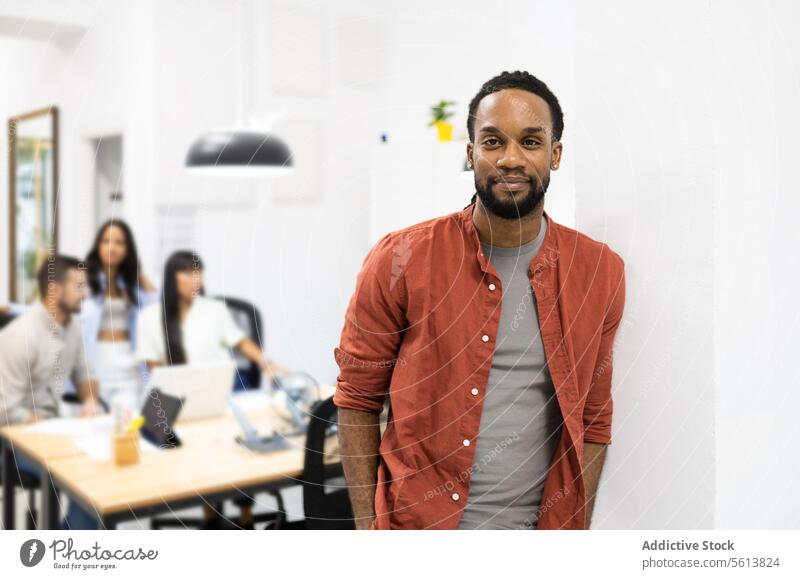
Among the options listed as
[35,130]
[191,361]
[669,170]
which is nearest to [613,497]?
[669,170]

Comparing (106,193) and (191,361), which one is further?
(191,361)

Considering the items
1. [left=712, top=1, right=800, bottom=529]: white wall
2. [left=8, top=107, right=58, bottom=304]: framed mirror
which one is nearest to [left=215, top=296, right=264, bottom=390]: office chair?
[left=8, top=107, right=58, bottom=304]: framed mirror

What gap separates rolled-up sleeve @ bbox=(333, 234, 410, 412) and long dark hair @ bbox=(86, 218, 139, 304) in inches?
10.5

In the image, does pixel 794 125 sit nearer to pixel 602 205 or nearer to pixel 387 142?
pixel 602 205

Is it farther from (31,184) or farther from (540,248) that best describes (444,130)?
(31,184)

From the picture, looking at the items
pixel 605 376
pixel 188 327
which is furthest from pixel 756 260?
pixel 188 327

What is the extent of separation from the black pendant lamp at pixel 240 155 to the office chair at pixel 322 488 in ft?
1.43

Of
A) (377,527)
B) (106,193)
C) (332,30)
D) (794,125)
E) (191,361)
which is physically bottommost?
(377,527)

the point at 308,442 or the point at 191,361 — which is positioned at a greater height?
the point at 191,361

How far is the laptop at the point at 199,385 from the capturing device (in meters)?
1.20

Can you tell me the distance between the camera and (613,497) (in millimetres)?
995

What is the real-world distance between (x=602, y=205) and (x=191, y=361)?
715mm

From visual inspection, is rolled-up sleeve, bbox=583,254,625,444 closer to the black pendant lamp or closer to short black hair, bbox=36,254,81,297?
the black pendant lamp

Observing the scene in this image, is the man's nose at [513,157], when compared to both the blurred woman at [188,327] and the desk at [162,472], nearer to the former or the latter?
the blurred woman at [188,327]
